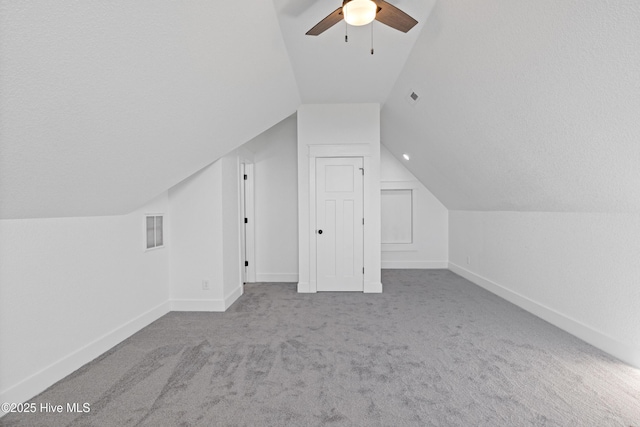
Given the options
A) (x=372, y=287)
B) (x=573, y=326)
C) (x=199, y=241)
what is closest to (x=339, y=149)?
(x=372, y=287)

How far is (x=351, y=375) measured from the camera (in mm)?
2289

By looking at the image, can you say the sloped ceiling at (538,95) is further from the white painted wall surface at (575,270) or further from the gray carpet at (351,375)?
the gray carpet at (351,375)

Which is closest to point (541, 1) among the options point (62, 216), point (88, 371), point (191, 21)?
point (191, 21)

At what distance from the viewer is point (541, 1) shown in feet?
5.88

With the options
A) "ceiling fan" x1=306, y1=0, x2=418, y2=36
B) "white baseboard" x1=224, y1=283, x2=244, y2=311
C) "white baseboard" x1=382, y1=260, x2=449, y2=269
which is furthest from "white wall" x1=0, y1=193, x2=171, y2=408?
"white baseboard" x1=382, y1=260, x2=449, y2=269

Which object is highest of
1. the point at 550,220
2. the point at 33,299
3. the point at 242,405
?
the point at 550,220

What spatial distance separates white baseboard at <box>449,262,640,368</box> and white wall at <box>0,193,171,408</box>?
167 inches

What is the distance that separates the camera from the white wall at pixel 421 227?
6367 mm

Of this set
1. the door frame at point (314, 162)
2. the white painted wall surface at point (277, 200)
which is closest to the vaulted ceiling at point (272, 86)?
the door frame at point (314, 162)

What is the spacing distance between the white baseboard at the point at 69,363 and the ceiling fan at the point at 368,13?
10.2 feet

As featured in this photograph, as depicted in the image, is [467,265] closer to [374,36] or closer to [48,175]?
[374,36]

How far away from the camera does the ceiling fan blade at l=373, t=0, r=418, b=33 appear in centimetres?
206

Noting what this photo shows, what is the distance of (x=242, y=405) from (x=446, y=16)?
314cm

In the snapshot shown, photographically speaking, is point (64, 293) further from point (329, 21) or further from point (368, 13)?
point (368, 13)
